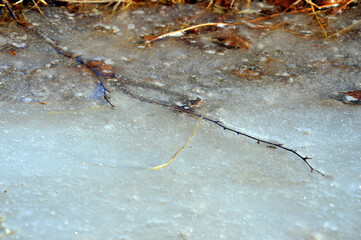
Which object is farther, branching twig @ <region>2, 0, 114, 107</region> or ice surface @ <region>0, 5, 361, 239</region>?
branching twig @ <region>2, 0, 114, 107</region>

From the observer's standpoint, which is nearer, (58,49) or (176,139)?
(176,139)

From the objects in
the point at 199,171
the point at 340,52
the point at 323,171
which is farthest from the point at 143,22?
the point at 323,171

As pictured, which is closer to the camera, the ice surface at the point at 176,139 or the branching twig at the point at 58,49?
the ice surface at the point at 176,139

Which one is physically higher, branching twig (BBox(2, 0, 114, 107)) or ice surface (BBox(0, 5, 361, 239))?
branching twig (BBox(2, 0, 114, 107))

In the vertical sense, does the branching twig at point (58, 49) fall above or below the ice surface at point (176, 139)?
above

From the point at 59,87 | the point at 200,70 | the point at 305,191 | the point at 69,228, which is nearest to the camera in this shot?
the point at 69,228

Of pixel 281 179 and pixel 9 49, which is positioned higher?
pixel 9 49

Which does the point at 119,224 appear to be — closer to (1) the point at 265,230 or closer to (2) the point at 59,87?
(1) the point at 265,230

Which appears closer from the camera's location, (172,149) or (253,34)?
(172,149)
